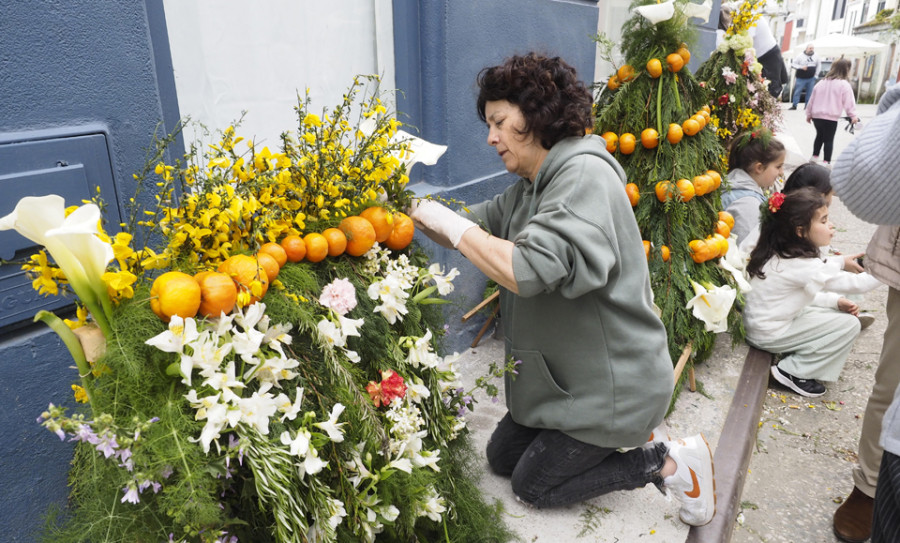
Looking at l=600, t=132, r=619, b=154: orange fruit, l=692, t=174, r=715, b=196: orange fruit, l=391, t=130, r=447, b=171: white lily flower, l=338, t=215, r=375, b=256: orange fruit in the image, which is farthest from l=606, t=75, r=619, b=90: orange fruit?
l=338, t=215, r=375, b=256: orange fruit

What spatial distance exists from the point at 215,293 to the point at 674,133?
97.9 inches

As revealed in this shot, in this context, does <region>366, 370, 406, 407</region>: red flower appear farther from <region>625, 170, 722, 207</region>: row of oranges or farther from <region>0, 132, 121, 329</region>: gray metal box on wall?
<region>625, 170, 722, 207</region>: row of oranges

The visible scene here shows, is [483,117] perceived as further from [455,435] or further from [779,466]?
[779,466]

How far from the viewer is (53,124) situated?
5.28 feet

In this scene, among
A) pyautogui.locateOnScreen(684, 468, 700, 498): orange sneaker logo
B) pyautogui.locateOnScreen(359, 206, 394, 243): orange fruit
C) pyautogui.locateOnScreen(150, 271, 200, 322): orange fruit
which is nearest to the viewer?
pyautogui.locateOnScreen(150, 271, 200, 322): orange fruit

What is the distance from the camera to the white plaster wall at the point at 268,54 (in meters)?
2.20

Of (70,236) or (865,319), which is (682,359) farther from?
(70,236)

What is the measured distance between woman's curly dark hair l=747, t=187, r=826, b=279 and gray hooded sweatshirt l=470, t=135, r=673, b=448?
1837 mm

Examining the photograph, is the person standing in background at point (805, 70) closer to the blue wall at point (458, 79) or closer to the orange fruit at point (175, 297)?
the blue wall at point (458, 79)

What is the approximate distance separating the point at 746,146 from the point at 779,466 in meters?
2.42

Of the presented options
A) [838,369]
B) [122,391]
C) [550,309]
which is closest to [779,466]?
[838,369]

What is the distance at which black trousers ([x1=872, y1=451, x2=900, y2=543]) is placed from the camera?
1436mm

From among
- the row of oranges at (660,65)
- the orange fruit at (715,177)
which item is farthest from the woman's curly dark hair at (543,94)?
the orange fruit at (715,177)

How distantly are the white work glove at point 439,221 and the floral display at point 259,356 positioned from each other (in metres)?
0.10
